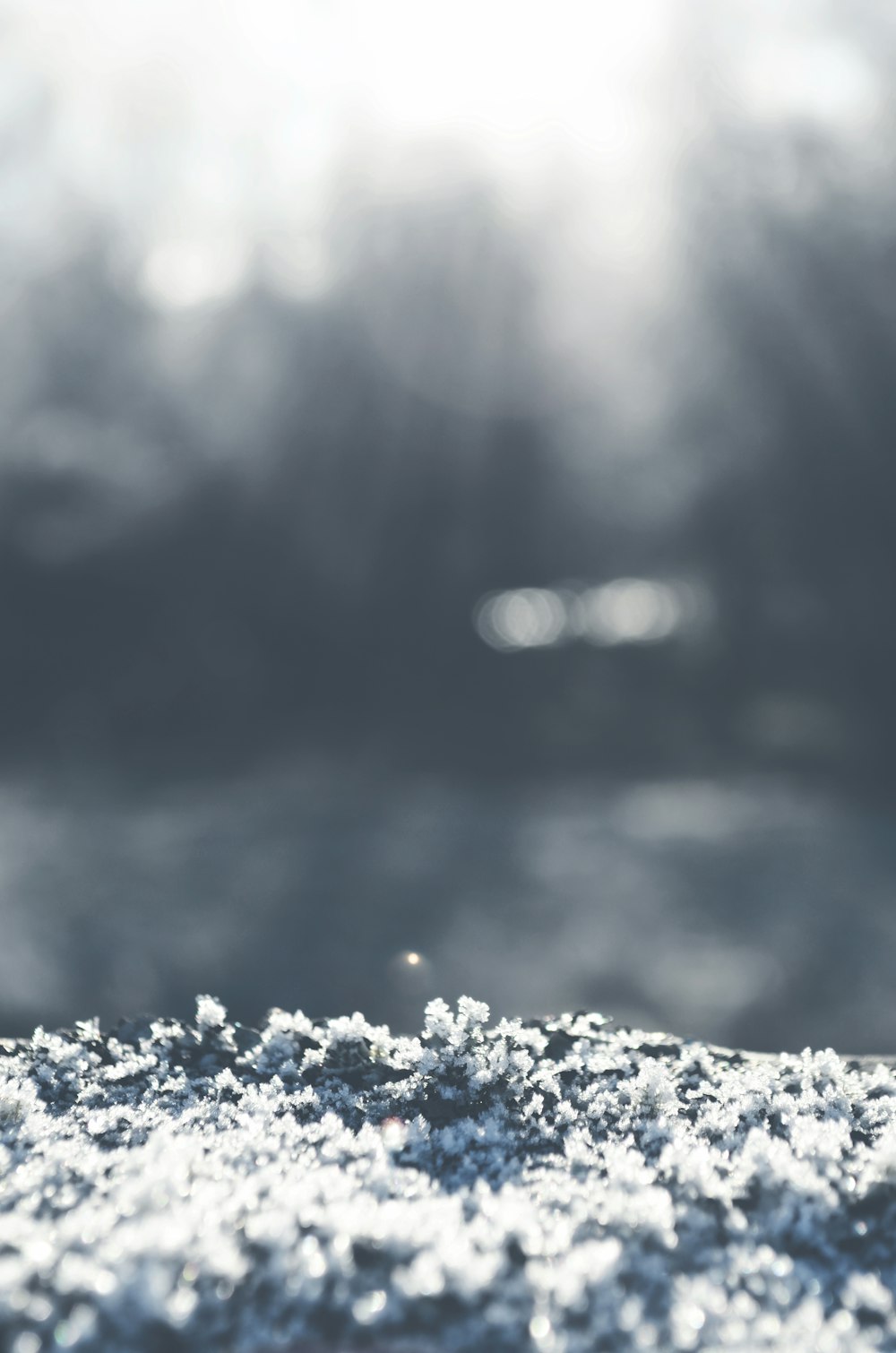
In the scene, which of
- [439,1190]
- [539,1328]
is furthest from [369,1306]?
[439,1190]

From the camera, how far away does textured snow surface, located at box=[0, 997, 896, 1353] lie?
2.46 m

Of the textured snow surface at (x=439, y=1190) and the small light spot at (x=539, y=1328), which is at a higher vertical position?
the textured snow surface at (x=439, y=1190)

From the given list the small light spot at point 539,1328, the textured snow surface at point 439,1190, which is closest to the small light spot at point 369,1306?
the textured snow surface at point 439,1190

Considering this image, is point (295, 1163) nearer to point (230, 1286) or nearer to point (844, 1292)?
point (230, 1286)

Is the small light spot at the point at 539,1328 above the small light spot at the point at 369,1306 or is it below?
below

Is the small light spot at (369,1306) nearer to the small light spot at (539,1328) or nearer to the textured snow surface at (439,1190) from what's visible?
the textured snow surface at (439,1190)

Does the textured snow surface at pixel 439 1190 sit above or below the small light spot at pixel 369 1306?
above

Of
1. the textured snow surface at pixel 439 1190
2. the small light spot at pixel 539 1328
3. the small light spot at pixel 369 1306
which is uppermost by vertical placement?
the textured snow surface at pixel 439 1190

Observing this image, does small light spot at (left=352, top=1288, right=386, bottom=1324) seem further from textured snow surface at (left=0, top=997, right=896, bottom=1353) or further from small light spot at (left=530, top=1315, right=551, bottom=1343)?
small light spot at (left=530, top=1315, right=551, bottom=1343)

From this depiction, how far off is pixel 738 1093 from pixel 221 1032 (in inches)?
89.9

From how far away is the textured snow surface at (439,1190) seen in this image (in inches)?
97.0

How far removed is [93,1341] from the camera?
91.6 inches

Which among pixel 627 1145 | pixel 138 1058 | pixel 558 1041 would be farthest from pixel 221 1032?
pixel 627 1145

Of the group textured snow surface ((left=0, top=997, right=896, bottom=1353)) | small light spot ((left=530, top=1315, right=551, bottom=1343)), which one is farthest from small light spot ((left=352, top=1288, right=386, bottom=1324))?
small light spot ((left=530, top=1315, right=551, bottom=1343))
